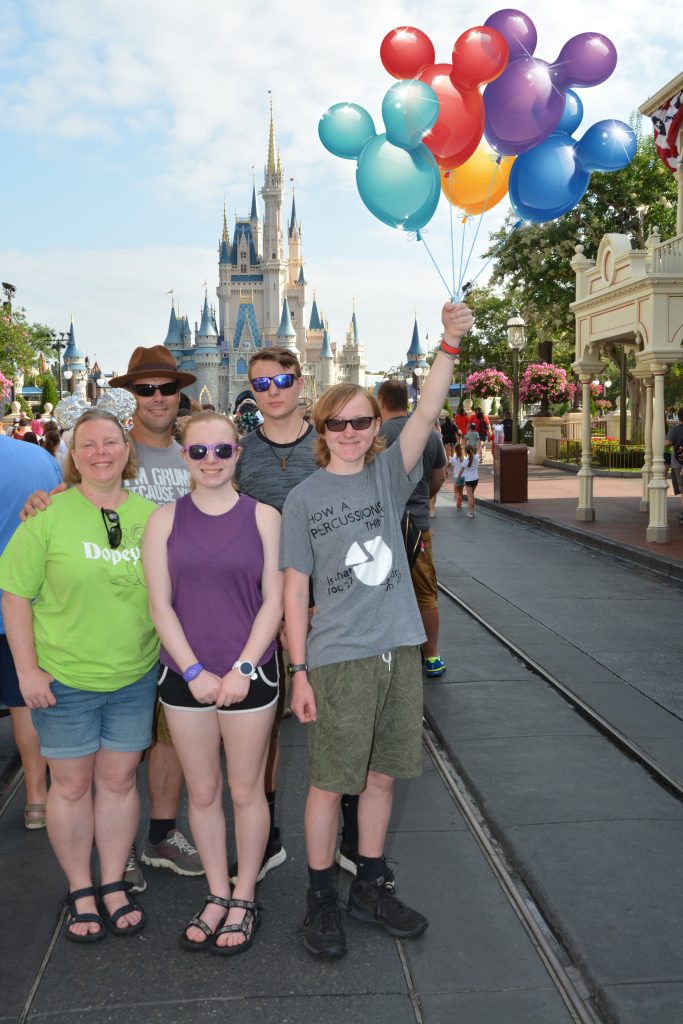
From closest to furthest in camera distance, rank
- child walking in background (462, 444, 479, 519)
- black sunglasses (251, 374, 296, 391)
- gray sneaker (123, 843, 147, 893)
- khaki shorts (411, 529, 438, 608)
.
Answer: gray sneaker (123, 843, 147, 893) < black sunglasses (251, 374, 296, 391) < khaki shorts (411, 529, 438, 608) < child walking in background (462, 444, 479, 519)

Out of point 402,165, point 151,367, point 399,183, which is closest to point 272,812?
point 151,367

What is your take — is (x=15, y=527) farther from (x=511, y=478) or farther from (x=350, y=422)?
(x=511, y=478)

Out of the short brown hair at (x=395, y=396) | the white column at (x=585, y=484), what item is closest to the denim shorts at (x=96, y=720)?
the short brown hair at (x=395, y=396)

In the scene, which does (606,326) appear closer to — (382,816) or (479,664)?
(479,664)

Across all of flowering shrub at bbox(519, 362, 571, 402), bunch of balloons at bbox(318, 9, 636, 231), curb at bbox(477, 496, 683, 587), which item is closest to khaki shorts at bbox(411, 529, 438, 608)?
bunch of balloons at bbox(318, 9, 636, 231)

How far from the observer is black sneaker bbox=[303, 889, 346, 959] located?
303 cm

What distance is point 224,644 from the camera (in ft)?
10.1

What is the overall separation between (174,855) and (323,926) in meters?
0.90

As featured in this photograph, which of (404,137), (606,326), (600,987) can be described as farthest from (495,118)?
(606,326)

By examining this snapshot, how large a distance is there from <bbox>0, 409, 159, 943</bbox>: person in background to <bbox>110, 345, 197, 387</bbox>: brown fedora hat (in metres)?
0.72

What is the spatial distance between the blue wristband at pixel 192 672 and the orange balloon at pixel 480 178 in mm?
3691

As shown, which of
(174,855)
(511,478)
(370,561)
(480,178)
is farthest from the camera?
(511,478)

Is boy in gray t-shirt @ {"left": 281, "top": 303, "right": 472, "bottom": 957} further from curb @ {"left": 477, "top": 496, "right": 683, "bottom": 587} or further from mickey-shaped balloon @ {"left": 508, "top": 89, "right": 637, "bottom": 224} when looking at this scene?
curb @ {"left": 477, "top": 496, "right": 683, "bottom": 587}

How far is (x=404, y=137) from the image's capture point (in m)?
5.07
